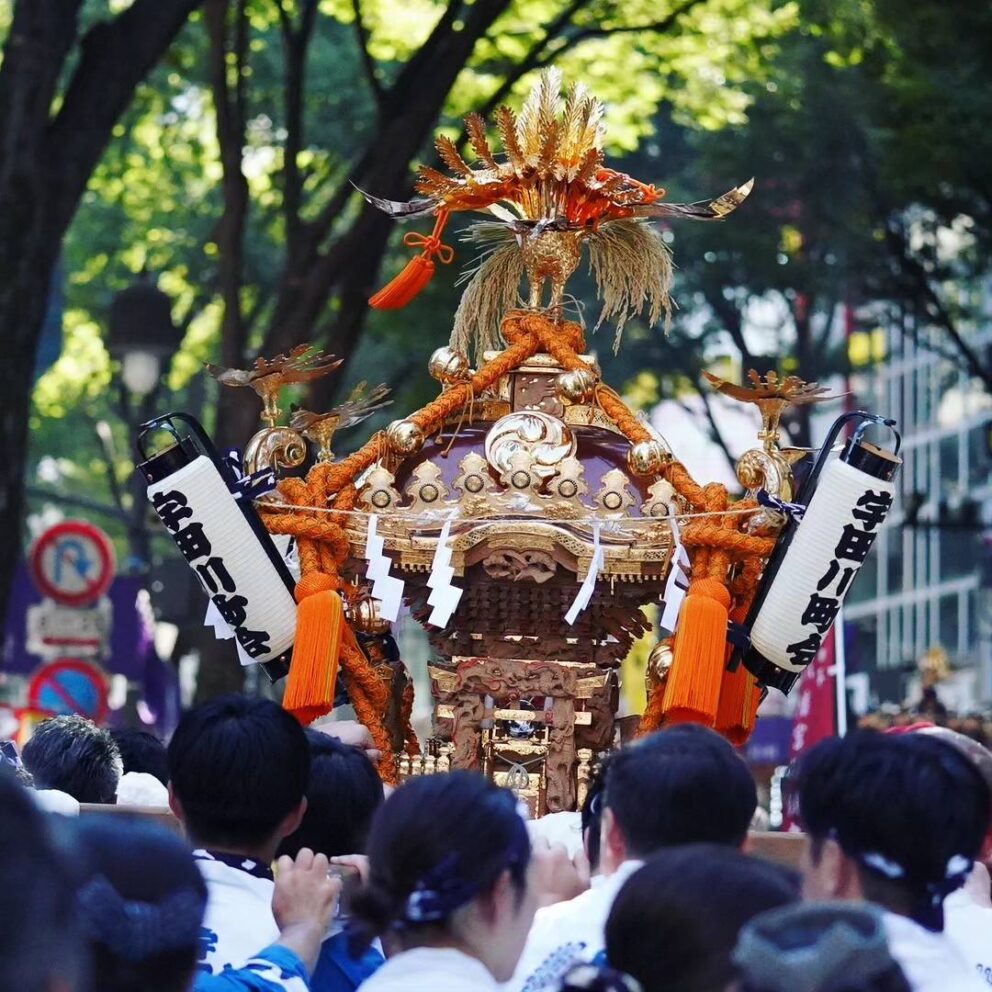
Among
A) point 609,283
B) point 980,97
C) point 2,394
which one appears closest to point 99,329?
point 980,97

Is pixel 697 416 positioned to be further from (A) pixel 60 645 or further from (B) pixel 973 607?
(B) pixel 973 607

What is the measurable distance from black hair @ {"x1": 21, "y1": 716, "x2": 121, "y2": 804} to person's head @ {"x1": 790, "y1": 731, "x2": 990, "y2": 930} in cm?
285

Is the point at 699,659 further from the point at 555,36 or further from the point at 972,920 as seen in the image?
the point at 555,36

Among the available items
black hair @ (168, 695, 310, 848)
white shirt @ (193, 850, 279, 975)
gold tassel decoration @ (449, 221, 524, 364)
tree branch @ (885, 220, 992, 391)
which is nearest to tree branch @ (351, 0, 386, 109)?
gold tassel decoration @ (449, 221, 524, 364)

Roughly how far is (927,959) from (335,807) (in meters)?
1.58

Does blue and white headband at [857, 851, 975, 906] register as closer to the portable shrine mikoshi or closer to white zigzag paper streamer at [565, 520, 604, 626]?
the portable shrine mikoshi

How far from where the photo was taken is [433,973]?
12.0 ft

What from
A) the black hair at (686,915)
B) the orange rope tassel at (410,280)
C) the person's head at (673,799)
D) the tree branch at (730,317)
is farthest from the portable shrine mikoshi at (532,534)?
the tree branch at (730,317)

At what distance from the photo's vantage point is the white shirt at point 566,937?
4020mm

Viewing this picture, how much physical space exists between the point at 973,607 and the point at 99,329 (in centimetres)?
1997

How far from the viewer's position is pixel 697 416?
75.3ft

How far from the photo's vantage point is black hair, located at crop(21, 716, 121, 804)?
6.28 m

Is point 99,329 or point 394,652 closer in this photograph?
point 394,652

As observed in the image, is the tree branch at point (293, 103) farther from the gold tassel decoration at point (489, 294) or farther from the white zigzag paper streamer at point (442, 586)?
the white zigzag paper streamer at point (442, 586)
